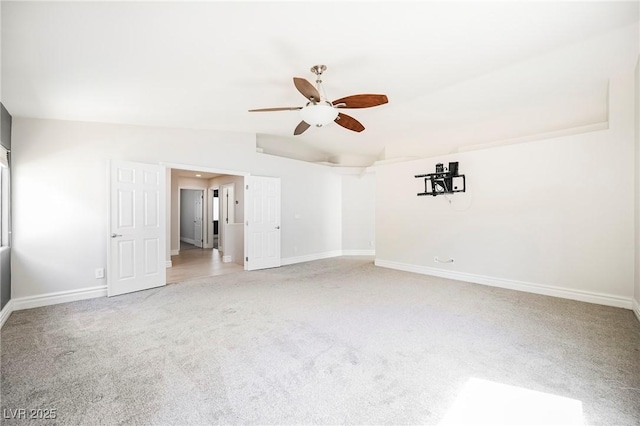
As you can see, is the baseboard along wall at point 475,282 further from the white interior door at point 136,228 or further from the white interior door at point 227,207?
the white interior door at point 227,207

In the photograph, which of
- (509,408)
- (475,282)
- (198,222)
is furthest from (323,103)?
(198,222)

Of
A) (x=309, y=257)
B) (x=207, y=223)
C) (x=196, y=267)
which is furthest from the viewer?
(x=207, y=223)

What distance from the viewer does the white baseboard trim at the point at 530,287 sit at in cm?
351

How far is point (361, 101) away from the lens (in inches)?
112

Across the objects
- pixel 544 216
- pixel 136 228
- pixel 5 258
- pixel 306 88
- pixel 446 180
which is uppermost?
pixel 306 88

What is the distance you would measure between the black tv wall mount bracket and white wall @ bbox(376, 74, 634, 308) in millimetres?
137

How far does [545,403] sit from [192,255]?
25.6ft

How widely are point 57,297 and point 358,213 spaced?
248 inches

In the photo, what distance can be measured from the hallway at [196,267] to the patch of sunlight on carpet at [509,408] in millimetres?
4547

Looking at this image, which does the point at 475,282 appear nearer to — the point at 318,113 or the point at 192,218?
the point at 318,113

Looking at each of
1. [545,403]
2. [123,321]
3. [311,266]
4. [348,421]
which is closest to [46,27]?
[123,321]

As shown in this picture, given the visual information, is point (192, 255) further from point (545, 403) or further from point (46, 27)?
point (545, 403)

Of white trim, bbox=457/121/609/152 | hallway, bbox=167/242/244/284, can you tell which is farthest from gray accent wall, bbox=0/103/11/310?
white trim, bbox=457/121/609/152

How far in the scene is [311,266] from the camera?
20.1 feet
